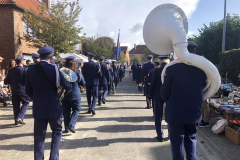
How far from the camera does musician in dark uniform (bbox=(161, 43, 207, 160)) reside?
8.38 feet

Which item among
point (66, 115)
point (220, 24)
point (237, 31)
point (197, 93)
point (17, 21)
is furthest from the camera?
point (220, 24)

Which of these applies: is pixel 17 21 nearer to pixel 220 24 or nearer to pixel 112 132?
pixel 112 132

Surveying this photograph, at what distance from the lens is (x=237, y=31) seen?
52.6ft

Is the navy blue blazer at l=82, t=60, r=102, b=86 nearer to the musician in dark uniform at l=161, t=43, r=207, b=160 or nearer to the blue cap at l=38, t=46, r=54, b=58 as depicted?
the blue cap at l=38, t=46, r=54, b=58

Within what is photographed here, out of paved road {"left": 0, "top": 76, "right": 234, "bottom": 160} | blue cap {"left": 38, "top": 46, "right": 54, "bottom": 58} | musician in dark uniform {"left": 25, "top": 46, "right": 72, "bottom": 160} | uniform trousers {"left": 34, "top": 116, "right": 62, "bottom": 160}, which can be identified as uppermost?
blue cap {"left": 38, "top": 46, "right": 54, "bottom": 58}

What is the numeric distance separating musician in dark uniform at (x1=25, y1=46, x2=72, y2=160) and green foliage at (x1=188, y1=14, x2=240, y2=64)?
664 inches

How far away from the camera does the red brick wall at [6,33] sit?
14.6 metres

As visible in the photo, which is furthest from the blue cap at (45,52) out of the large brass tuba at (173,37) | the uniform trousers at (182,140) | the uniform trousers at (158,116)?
the uniform trousers at (158,116)

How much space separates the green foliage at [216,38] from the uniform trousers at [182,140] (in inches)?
636

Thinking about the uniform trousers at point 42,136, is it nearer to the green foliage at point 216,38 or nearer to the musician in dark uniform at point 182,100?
the musician in dark uniform at point 182,100

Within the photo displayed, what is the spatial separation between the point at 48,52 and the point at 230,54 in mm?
9736

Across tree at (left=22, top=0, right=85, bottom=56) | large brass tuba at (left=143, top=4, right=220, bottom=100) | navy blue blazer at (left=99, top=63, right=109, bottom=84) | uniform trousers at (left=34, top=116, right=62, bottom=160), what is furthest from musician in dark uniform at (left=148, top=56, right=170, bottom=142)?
tree at (left=22, top=0, right=85, bottom=56)

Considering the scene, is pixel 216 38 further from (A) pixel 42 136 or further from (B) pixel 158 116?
(A) pixel 42 136

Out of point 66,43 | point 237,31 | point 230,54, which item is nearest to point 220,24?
point 237,31
